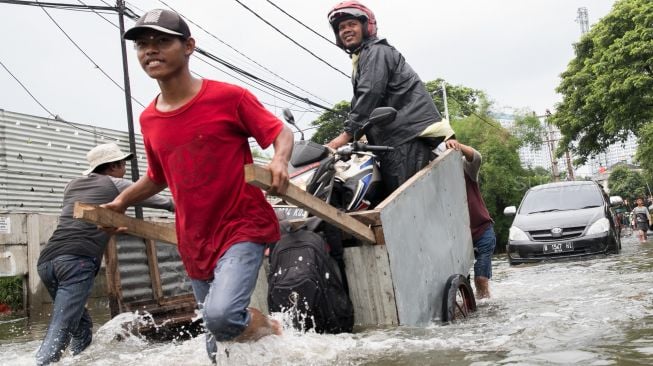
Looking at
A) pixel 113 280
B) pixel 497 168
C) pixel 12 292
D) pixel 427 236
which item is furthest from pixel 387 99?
pixel 497 168

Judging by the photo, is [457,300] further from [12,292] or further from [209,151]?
[12,292]

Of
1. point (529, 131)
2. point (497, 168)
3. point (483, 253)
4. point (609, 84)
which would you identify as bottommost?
point (483, 253)

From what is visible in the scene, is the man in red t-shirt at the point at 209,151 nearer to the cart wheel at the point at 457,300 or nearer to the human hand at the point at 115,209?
the human hand at the point at 115,209

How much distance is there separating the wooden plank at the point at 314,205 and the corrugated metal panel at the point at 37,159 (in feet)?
42.8

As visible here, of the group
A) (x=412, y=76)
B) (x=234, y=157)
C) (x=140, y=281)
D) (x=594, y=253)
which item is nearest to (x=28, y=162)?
(x=140, y=281)

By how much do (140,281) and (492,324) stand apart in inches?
150

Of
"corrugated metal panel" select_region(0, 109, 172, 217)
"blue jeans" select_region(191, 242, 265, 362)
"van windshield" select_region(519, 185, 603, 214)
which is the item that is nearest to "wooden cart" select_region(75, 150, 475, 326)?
"blue jeans" select_region(191, 242, 265, 362)

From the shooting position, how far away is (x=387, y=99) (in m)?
5.36

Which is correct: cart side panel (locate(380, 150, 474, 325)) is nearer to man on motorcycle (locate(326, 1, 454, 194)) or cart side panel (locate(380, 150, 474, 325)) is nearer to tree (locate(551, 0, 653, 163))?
man on motorcycle (locate(326, 1, 454, 194))

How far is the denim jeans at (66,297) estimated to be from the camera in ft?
15.9

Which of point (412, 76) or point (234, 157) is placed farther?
point (412, 76)

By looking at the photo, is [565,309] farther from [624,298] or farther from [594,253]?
[594,253]

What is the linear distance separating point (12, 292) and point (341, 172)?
1194 centimetres

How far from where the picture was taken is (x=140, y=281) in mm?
7195
